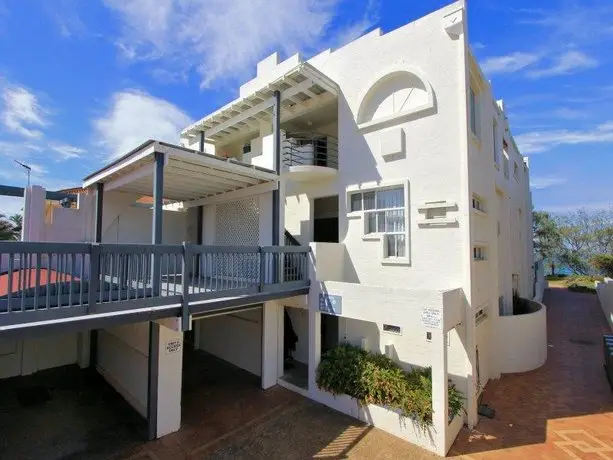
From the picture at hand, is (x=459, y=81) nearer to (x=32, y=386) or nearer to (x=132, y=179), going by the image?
(x=132, y=179)

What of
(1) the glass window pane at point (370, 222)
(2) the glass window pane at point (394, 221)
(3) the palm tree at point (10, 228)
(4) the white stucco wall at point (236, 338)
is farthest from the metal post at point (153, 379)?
(3) the palm tree at point (10, 228)

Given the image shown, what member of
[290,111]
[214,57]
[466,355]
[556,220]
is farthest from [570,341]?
Result: [556,220]

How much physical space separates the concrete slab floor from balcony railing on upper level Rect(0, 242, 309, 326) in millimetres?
3574

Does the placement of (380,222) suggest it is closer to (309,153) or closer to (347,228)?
(347,228)

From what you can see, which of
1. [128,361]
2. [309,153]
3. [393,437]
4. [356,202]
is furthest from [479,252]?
[128,361]

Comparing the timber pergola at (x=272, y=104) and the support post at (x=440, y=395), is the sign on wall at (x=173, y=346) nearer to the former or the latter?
the support post at (x=440, y=395)

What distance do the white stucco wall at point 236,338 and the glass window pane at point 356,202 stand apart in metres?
4.37

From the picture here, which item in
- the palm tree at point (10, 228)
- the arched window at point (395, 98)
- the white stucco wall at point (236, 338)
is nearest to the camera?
the arched window at point (395, 98)

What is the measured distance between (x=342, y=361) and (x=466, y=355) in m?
3.01

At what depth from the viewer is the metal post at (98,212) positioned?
10414 mm

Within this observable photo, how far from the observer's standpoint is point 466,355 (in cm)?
772

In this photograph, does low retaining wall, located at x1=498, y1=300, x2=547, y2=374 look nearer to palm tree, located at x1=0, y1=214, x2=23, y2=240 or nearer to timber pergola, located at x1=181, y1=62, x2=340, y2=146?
timber pergola, located at x1=181, y1=62, x2=340, y2=146

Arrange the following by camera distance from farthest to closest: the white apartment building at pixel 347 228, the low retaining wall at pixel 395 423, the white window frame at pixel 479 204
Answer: the white window frame at pixel 479 204 → the white apartment building at pixel 347 228 → the low retaining wall at pixel 395 423

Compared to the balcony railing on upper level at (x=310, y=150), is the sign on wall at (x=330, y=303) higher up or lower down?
lower down
